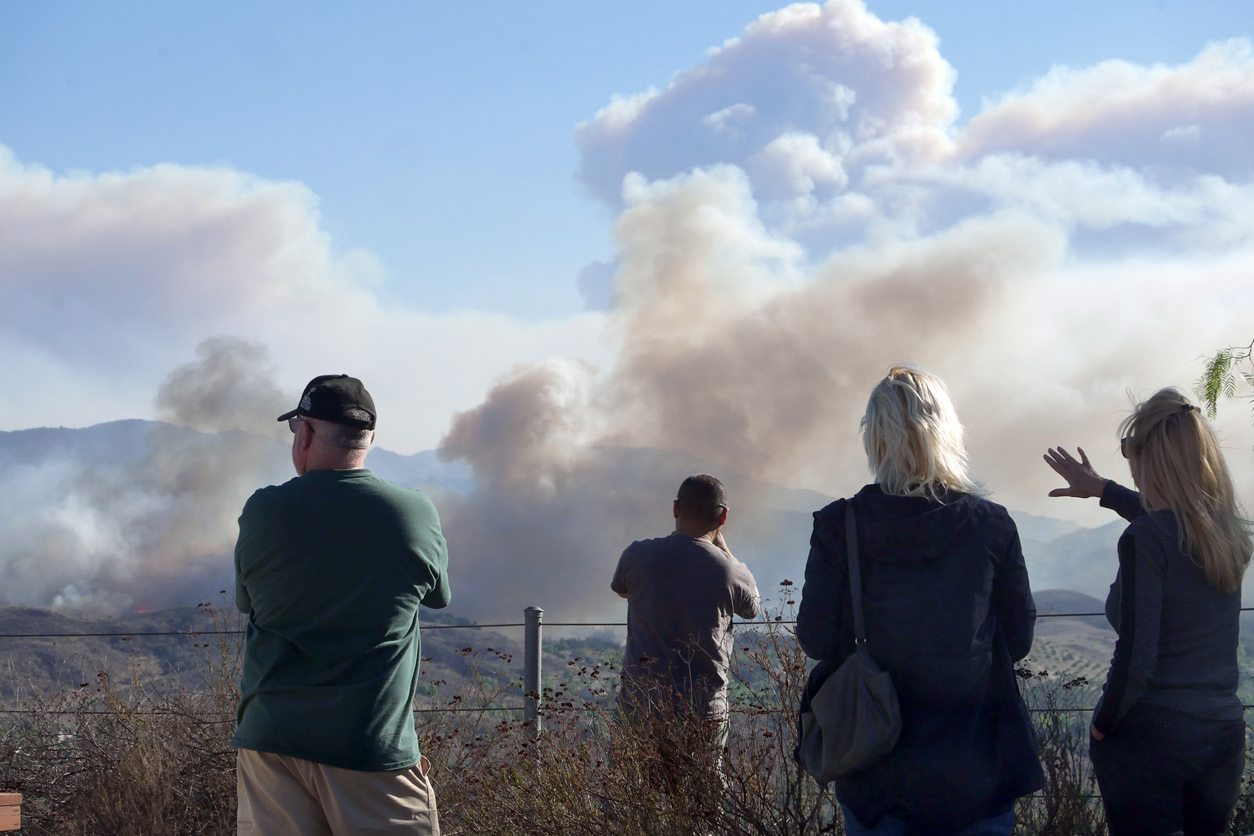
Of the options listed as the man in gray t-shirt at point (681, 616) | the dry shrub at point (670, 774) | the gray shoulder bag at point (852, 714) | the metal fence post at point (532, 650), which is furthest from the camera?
the metal fence post at point (532, 650)

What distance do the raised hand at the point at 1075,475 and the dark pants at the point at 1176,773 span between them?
30.4 inches

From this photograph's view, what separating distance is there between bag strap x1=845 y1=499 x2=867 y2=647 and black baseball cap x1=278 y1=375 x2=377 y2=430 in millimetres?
1233

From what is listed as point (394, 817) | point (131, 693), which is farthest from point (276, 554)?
point (131, 693)

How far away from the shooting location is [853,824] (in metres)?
2.32

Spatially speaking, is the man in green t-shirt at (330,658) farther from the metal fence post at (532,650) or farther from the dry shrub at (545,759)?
the metal fence post at (532,650)

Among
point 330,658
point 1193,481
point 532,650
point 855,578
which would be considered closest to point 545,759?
point 532,650

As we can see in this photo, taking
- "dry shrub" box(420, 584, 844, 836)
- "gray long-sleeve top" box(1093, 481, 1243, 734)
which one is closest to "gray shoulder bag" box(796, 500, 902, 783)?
"gray long-sleeve top" box(1093, 481, 1243, 734)

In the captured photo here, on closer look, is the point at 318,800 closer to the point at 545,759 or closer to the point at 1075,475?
the point at 545,759

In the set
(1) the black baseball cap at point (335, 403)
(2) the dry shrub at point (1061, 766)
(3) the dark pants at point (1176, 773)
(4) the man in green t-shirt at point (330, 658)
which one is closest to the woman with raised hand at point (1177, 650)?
(3) the dark pants at point (1176, 773)

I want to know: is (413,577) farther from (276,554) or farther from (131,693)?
(131,693)

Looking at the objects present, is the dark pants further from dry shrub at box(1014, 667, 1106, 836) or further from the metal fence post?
the metal fence post

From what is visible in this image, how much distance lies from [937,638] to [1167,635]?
30.8 inches

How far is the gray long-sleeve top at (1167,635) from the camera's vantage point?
255 centimetres

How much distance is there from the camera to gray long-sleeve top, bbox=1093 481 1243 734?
2.55 m
